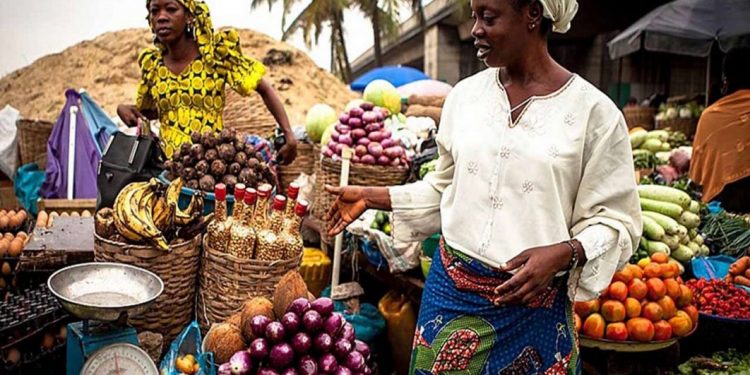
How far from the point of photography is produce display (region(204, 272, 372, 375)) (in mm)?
1793

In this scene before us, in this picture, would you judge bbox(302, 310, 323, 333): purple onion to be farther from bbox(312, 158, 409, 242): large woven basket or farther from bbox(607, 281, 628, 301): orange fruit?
bbox(312, 158, 409, 242): large woven basket

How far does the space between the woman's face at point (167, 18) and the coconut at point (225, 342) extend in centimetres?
182

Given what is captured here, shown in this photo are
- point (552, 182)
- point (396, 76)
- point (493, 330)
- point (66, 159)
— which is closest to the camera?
point (552, 182)

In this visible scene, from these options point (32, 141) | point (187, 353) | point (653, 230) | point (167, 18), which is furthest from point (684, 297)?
point (32, 141)

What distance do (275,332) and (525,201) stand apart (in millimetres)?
816

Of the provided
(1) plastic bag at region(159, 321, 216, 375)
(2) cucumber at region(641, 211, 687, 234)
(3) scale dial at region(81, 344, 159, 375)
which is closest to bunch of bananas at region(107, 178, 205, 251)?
(1) plastic bag at region(159, 321, 216, 375)

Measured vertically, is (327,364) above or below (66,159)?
below

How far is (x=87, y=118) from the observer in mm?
5793

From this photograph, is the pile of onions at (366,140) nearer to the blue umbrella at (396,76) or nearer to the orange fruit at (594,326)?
the orange fruit at (594,326)

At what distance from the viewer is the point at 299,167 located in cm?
503

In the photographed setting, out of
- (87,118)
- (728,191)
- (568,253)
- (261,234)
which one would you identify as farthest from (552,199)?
(87,118)

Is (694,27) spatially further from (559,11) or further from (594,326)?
(559,11)

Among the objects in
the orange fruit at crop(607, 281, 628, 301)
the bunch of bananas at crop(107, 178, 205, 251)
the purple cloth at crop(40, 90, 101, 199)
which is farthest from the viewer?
the purple cloth at crop(40, 90, 101, 199)

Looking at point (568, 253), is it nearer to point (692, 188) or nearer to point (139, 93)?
point (139, 93)
